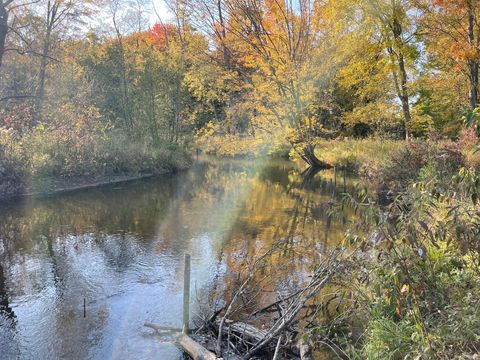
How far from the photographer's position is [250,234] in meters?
10.6

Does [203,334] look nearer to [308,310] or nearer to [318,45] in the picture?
[308,310]

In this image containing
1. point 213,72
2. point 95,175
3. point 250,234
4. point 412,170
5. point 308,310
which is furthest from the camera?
point 213,72

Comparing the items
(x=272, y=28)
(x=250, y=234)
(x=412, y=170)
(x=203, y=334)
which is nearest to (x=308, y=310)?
(x=203, y=334)

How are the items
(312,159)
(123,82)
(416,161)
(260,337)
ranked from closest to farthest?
(260,337), (416,161), (123,82), (312,159)

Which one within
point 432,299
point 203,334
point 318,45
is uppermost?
point 318,45

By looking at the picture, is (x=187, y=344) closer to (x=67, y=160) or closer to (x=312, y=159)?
(x=67, y=160)

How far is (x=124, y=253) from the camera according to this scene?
890cm

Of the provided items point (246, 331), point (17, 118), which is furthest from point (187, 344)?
point (17, 118)

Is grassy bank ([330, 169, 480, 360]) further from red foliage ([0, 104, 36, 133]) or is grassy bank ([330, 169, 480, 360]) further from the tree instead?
red foliage ([0, 104, 36, 133])

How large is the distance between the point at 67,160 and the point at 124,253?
9.69 meters

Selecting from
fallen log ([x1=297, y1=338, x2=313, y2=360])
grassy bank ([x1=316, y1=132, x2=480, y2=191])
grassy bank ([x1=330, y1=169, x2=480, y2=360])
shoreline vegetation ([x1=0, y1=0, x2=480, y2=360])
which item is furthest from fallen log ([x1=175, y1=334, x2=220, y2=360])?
grassy bank ([x1=316, y1=132, x2=480, y2=191])

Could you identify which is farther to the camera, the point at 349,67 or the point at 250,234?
the point at 349,67

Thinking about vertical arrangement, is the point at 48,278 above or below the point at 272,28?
below

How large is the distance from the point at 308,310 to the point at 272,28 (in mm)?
18030
